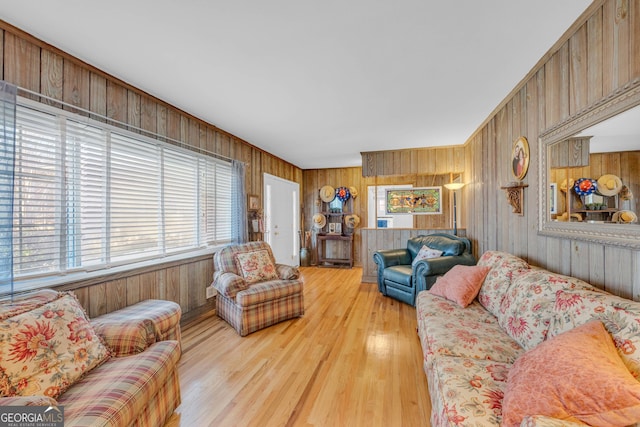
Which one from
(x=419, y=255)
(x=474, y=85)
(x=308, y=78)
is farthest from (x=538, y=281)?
(x=308, y=78)

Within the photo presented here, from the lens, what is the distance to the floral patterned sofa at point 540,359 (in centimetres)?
87

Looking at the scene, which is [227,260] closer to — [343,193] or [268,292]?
[268,292]

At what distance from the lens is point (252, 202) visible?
4.17 metres

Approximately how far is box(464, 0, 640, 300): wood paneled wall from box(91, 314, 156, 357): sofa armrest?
8.87 feet

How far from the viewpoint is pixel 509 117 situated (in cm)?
263

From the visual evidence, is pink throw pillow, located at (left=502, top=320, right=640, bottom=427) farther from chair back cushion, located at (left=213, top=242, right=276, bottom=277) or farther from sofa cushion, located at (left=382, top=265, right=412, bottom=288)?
chair back cushion, located at (left=213, top=242, right=276, bottom=277)

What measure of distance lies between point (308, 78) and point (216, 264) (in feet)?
7.50

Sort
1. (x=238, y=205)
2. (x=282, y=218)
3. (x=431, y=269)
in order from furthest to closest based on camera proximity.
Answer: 1. (x=282, y=218)
2. (x=238, y=205)
3. (x=431, y=269)

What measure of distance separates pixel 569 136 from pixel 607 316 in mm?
1143

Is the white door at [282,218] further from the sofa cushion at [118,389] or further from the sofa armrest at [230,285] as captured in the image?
the sofa cushion at [118,389]

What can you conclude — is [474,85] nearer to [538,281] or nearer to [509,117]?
[509,117]

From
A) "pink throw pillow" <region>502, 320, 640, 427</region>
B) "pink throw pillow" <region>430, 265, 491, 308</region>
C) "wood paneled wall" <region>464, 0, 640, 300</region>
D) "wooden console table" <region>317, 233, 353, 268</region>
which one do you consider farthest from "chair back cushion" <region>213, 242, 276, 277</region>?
"wooden console table" <region>317, 233, 353, 268</region>

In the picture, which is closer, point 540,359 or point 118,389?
point 540,359

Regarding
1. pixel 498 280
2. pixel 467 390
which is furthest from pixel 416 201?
pixel 467 390
